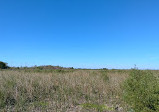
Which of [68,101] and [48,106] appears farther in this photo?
[68,101]

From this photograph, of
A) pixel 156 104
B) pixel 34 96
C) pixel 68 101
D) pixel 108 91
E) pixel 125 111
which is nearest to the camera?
pixel 156 104

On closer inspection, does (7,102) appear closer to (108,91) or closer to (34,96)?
(34,96)

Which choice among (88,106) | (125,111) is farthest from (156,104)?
(88,106)

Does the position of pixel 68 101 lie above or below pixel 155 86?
below

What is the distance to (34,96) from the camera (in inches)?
148

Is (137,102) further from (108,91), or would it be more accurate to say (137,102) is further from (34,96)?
(34,96)

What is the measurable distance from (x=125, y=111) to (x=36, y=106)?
2548mm

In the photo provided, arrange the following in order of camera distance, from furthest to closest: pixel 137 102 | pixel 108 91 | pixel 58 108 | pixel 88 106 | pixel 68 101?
pixel 108 91, pixel 68 101, pixel 88 106, pixel 58 108, pixel 137 102

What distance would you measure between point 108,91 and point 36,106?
286 cm

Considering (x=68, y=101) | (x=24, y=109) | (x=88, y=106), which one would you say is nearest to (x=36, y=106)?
(x=24, y=109)

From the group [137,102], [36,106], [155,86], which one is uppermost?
[155,86]

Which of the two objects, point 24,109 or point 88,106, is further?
point 88,106

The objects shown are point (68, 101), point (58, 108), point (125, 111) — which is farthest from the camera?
point (68, 101)

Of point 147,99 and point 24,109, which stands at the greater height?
point 147,99
